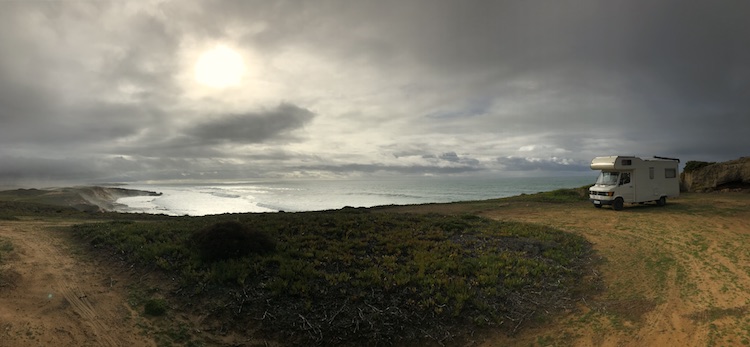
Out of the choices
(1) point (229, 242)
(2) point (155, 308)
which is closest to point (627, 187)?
(1) point (229, 242)

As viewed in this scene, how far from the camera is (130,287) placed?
9.52 meters

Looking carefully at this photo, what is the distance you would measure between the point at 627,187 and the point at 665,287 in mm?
15574

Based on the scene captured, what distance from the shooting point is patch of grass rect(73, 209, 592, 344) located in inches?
323

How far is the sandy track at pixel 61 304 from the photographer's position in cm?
710

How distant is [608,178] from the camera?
2327 centimetres

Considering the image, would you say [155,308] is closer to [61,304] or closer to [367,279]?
[61,304]

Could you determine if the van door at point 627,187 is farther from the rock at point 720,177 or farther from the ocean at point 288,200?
the ocean at point 288,200

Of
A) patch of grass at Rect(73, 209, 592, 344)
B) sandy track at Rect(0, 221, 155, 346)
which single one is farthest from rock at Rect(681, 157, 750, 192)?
sandy track at Rect(0, 221, 155, 346)

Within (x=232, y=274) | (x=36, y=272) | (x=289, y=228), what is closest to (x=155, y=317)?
(x=232, y=274)

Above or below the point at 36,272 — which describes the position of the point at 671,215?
above

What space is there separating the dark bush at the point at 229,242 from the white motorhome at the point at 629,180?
72.3 feet

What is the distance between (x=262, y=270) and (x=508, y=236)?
1096cm

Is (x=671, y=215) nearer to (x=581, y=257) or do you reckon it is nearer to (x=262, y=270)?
(x=581, y=257)

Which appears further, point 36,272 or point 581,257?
point 581,257
